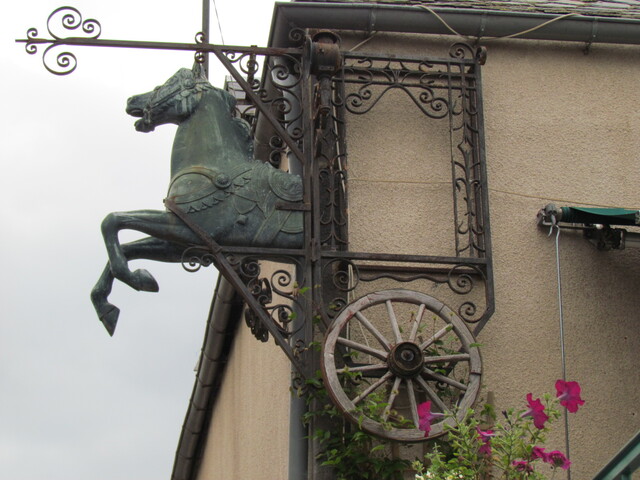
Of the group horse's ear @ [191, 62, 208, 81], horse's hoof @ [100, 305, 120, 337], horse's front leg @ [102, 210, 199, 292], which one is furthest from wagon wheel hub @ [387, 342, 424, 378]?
horse's ear @ [191, 62, 208, 81]

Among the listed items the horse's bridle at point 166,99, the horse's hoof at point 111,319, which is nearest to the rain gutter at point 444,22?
the horse's bridle at point 166,99

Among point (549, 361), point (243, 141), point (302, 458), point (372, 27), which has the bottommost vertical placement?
point (302, 458)

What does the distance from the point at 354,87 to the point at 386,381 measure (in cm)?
222

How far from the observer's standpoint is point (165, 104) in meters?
10.1

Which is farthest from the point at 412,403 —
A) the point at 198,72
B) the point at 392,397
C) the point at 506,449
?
the point at 198,72

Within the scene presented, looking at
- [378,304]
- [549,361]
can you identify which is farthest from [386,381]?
[549,361]

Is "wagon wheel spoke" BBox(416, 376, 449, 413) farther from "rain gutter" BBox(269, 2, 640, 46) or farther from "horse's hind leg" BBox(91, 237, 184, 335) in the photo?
"rain gutter" BBox(269, 2, 640, 46)

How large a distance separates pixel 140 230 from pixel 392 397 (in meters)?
1.90

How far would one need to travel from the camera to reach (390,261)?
9.68m

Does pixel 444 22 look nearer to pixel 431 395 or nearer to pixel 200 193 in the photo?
pixel 200 193

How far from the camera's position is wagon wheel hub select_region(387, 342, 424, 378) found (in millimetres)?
9062

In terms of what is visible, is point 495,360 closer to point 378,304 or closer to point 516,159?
point 378,304

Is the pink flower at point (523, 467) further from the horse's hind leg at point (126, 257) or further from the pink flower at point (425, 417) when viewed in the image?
the horse's hind leg at point (126, 257)

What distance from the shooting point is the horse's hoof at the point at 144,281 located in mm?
9547
